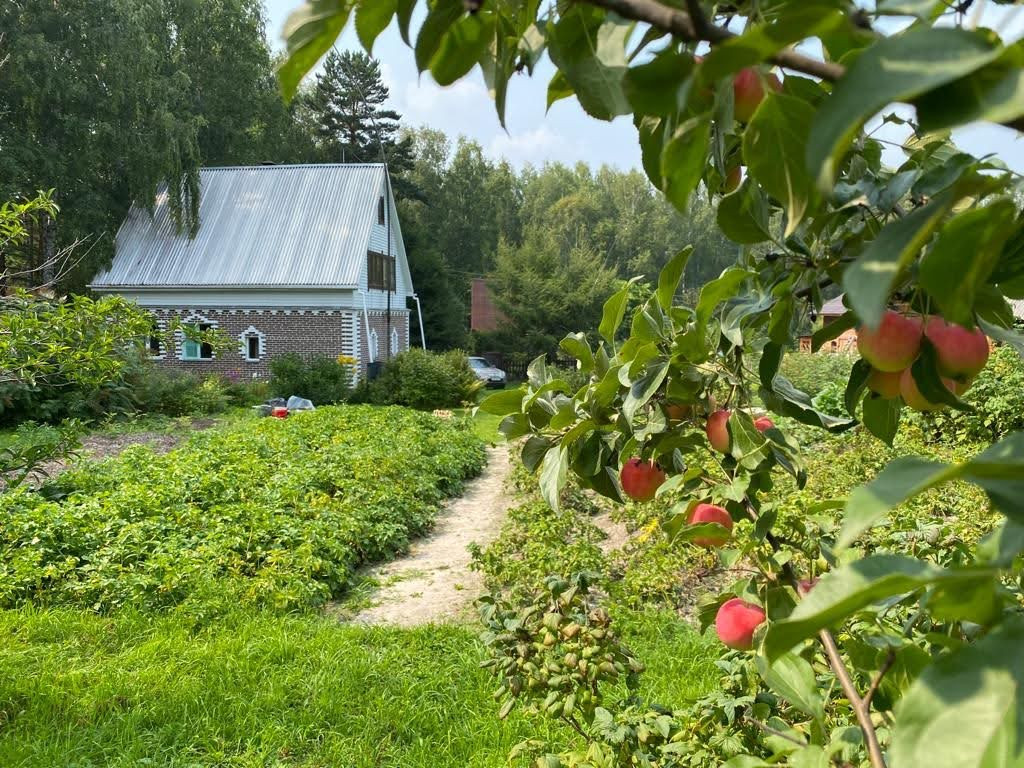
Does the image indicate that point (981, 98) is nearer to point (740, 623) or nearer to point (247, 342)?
point (740, 623)

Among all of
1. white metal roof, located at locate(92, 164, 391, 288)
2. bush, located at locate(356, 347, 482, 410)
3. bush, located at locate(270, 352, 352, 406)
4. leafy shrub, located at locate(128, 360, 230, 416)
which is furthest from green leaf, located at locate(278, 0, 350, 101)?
white metal roof, located at locate(92, 164, 391, 288)

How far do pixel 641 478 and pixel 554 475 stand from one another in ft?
0.71

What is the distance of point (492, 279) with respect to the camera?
2289 cm

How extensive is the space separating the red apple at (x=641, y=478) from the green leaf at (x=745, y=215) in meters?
0.47

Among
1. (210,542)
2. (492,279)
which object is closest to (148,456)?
(210,542)

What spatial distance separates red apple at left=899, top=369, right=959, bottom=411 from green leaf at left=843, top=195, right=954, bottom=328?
1.02 feet

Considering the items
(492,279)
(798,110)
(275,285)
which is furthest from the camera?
(492,279)

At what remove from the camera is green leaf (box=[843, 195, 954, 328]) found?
33 cm

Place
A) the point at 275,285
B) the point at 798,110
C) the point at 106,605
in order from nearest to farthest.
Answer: the point at 798,110 → the point at 106,605 → the point at 275,285

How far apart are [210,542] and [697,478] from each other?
4421mm

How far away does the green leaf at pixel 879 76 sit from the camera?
0.32 metres

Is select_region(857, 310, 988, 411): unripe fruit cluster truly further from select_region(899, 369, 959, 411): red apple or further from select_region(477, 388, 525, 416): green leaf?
select_region(477, 388, 525, 416): green leaf

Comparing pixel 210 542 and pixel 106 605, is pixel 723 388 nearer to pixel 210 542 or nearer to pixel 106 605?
pixel 106 605

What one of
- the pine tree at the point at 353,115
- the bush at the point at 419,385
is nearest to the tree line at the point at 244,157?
the pine tree at the point at 353,115
